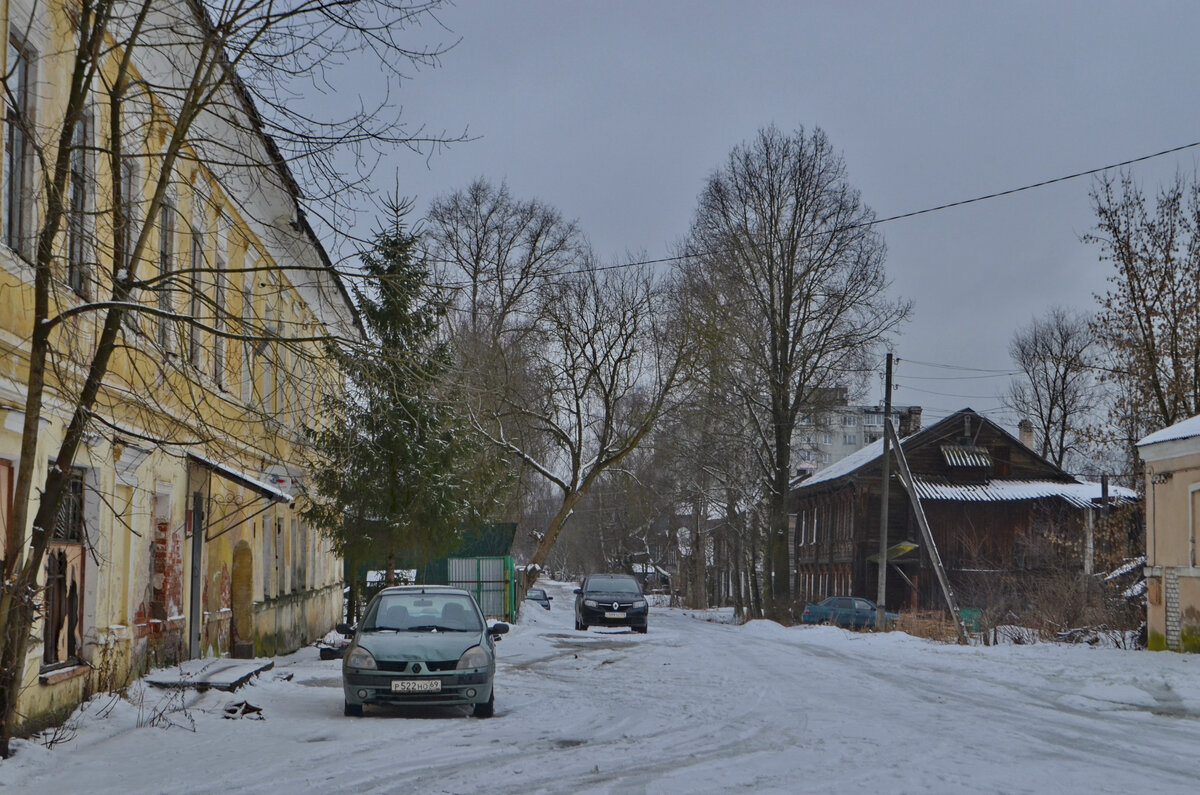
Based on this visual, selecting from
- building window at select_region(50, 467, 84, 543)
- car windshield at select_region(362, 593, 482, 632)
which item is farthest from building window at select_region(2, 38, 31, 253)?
car windshield at select_region(362, 593, 482, 632)

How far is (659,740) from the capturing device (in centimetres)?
1122

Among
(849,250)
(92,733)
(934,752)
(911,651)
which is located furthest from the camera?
(849,250)

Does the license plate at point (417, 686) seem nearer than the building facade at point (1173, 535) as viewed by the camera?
Yes

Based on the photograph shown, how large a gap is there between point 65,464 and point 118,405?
18.1 feet

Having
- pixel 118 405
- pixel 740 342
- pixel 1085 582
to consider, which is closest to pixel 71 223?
pixel 118 405

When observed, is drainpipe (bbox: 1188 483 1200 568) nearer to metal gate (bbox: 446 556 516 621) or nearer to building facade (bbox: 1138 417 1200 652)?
building facade (bbox: 1138 417 1200 652)

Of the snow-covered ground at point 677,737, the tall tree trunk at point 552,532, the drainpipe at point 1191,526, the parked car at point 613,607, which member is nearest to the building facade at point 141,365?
the snow-covered ground at point 677,737

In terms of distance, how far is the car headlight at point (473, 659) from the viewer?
43.2 feet

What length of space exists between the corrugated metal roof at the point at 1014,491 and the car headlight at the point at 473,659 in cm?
4040

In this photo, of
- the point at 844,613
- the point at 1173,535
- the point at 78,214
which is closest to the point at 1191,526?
the point at 1173,535

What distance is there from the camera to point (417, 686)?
1302 centimetres

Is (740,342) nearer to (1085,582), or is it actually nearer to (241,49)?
(1085,582)

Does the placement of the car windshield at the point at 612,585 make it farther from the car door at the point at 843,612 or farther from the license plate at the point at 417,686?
the license plate at the point at 417,686

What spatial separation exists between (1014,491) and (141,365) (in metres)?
44.5
